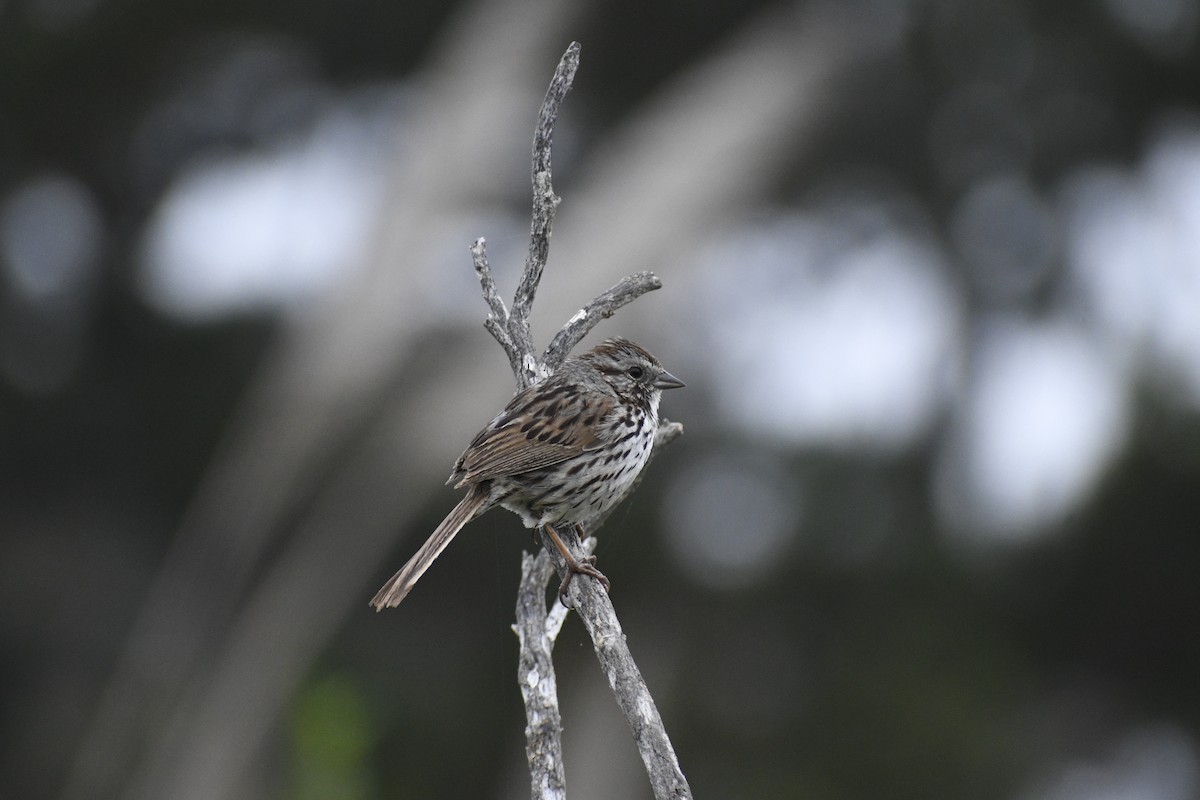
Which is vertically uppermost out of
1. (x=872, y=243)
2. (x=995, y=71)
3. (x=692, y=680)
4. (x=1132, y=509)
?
(x=995, y=71)

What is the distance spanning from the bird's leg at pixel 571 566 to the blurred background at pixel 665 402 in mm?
4421

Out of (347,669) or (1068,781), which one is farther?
(1068,781)

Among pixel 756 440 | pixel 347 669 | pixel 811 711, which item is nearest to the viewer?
pixel 347 669

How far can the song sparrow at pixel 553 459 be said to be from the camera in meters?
4.17

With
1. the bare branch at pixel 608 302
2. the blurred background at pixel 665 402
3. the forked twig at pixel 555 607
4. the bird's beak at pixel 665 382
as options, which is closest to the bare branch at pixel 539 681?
the forked twig at pixel 555 607

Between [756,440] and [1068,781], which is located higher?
[756,440]

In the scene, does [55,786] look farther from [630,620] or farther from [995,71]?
[995,71]

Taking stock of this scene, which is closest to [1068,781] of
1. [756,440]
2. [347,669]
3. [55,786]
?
[756,440]

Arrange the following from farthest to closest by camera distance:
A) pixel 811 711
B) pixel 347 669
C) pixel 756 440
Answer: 1. pixel 811 711
2. pixel 756 440
3. pixel 347 669

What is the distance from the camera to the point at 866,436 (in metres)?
9.39

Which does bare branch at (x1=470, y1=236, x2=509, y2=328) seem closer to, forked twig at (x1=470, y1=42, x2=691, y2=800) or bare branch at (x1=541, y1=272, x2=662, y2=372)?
forked twig at (x1=470, y1=42, x2=691, y2=800)

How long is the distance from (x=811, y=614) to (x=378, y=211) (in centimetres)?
467

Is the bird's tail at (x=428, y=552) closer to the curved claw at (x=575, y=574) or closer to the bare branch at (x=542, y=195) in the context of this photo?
the curved claw at (x=575, y=574)

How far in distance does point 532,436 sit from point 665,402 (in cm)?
506
